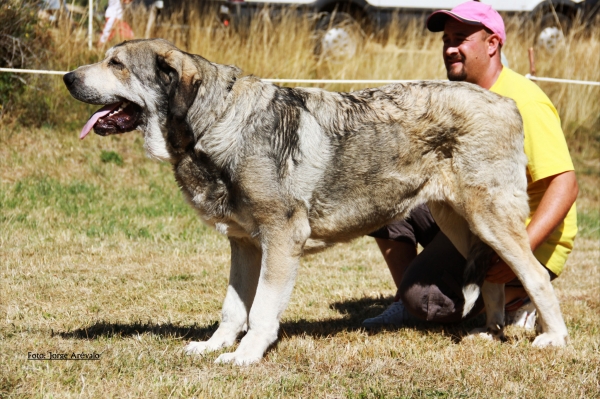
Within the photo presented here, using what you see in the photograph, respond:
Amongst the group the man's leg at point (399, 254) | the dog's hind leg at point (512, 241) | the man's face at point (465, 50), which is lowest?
the man's leg at point (399, 254)

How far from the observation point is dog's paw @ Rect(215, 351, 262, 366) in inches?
157

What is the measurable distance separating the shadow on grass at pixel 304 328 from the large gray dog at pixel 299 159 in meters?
0.40

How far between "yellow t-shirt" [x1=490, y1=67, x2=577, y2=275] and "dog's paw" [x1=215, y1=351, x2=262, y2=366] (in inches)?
80.2

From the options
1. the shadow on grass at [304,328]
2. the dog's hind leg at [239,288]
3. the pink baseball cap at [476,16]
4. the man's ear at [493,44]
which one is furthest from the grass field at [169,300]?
the pink baseball cap at [476,16]

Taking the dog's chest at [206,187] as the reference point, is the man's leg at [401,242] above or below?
below

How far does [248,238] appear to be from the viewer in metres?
4.39

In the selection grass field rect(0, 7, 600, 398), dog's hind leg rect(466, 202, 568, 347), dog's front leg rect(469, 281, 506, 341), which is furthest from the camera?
dog's front leg rect(469, 281, 506, 341)

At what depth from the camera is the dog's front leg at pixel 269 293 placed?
13.2 feet

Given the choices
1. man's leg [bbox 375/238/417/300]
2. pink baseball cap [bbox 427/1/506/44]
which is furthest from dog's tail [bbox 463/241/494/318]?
pink baseball cap [bbox 427/1/506/44]

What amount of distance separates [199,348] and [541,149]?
Answer: 2415mm

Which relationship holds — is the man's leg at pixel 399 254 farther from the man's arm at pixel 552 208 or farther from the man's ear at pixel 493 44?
the man's ear at pixel 493 44

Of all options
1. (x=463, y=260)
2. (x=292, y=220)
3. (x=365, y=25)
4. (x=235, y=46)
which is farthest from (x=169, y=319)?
(x=365, y=25)

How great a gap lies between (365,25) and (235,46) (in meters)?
2.83

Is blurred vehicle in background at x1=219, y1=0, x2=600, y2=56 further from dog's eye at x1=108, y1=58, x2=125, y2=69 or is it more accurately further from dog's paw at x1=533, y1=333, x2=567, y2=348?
dog's paw at x1=533, y1=333, x2=567, y2=348
